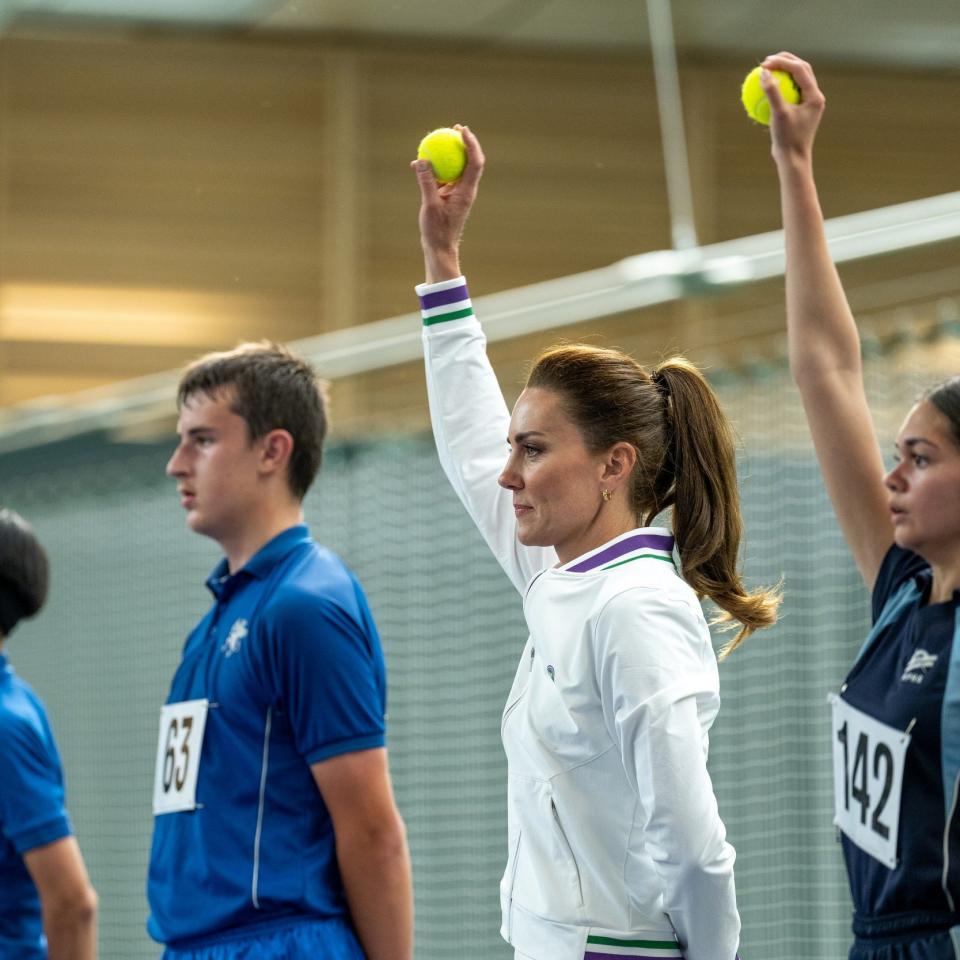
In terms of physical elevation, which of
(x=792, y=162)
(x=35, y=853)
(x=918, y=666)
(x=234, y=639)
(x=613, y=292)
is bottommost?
(x=35, y=853)

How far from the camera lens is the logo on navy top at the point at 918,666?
2.03 m

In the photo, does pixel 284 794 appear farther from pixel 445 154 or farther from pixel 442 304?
pixel 445 154

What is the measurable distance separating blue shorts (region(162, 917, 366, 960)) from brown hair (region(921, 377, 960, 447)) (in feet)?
3.65

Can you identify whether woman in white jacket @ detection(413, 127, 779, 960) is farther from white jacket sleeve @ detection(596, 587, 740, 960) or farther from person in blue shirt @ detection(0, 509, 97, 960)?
person in blue shirt @ detection(0, 509, 97, 960)

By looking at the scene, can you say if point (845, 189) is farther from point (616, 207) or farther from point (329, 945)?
point (329, 945)

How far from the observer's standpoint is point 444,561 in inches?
181

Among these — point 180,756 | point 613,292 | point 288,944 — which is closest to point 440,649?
point 613,292

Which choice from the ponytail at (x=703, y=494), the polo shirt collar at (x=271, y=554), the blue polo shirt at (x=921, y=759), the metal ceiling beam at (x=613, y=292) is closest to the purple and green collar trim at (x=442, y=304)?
the ponytail at (x=703, y=494)

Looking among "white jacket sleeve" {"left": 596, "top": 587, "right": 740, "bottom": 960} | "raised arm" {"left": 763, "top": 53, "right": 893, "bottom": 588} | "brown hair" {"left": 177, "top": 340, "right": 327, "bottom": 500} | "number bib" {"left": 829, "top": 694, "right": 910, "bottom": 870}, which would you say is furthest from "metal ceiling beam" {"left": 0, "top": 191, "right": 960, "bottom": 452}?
"white jacket sleeve" {"left": 596, "top": 587, "right": 740, "bottom": 960}

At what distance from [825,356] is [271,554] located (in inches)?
35.8

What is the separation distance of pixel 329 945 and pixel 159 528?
3.23 metres

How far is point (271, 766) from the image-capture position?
96.6 inches

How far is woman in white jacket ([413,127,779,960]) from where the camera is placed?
1.82m

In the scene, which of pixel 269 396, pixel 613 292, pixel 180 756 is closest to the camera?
pixel 180 756
